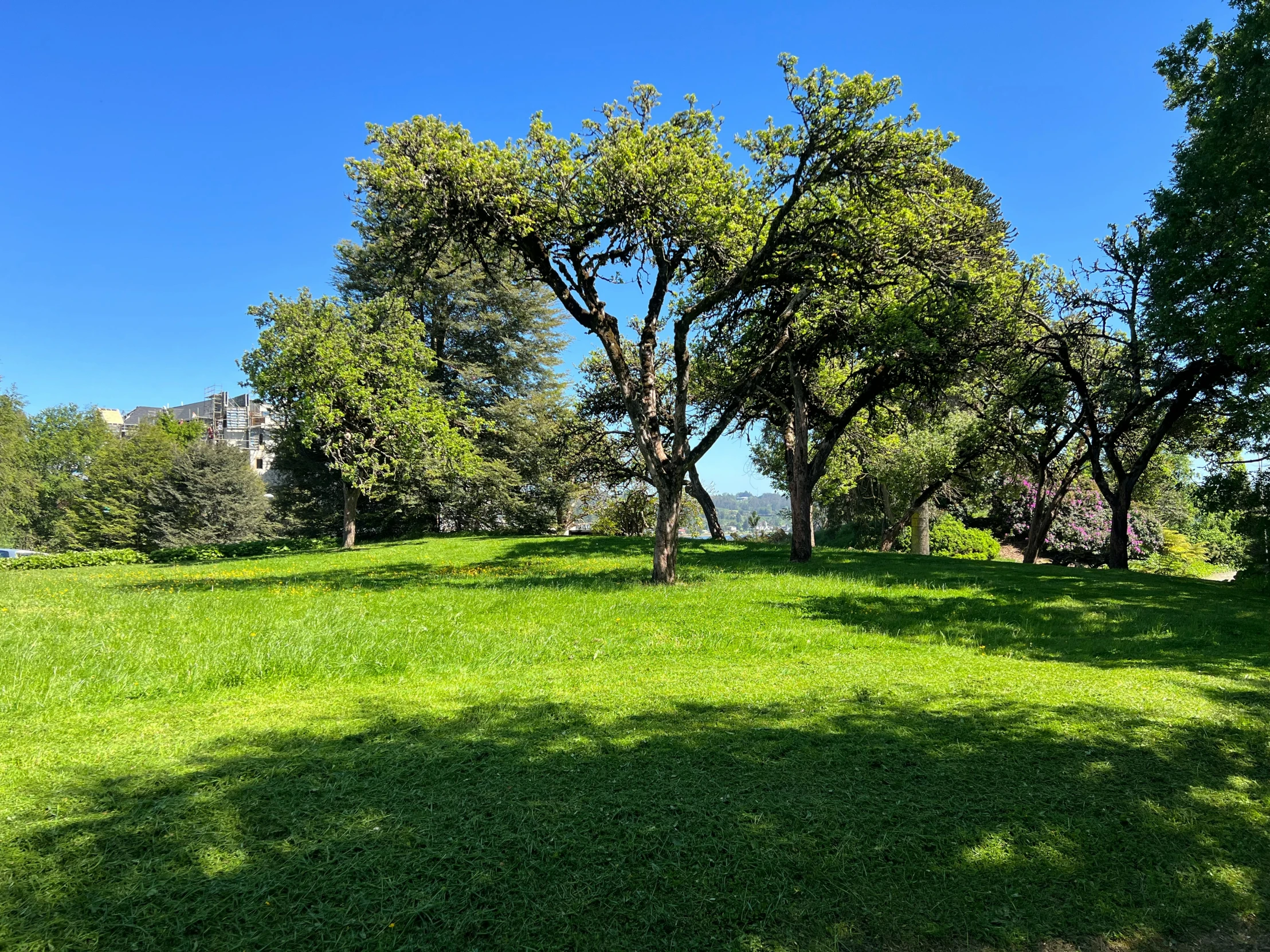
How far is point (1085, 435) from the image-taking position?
65.7ft

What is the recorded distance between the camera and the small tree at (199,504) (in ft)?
143

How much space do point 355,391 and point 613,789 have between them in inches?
929

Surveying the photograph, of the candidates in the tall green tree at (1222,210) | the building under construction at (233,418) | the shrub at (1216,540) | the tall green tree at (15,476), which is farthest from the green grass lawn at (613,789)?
the building under construction at (233,418)

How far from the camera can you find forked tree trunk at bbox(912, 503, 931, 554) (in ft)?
90.5

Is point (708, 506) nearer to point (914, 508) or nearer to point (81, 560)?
point (914, 508)

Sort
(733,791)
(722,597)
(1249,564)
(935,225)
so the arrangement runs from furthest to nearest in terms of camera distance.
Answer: (1249,564)
(935,225)
(722,597)
(733,791)

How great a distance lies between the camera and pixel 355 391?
2444 cm

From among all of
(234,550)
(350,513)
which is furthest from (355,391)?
(234,550)

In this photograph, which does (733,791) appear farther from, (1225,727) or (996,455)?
(996,455)

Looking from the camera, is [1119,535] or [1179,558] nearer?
[1119,535]

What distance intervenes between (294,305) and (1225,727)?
29189 mm

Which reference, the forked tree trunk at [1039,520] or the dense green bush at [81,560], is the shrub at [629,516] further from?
the dense green bush at [81,560]

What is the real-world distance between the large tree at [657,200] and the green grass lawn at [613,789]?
23.1ft

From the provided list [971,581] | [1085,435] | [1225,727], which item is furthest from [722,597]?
[1085,435]
